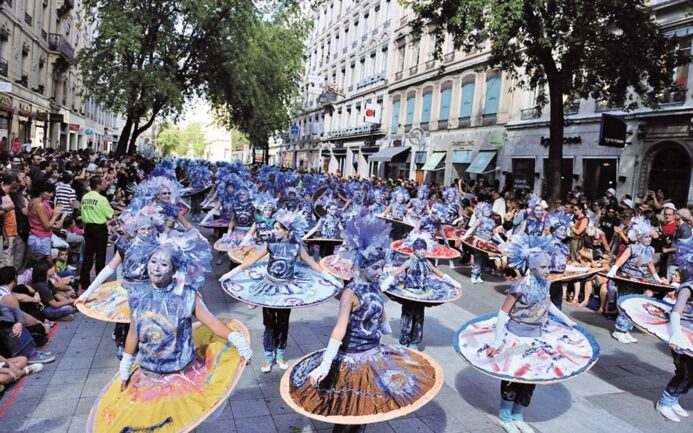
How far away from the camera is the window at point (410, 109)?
36469 mm

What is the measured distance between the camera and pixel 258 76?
28.4 m

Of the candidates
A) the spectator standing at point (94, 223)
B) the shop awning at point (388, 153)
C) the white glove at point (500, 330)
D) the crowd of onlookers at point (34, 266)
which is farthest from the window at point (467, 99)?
the white glove at point (500, 330)

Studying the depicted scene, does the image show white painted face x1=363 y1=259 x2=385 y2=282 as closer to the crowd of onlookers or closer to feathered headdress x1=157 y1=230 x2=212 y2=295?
feathered headdress x1=157 y1=230 x2=212 y2=295

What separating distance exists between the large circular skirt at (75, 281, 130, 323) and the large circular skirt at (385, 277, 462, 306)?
3300 millimetres

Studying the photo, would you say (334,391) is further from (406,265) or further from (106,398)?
(406,265)

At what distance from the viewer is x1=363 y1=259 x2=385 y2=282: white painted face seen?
431cm

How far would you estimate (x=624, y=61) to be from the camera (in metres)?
14.8

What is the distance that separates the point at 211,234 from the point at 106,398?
1329 centimetres

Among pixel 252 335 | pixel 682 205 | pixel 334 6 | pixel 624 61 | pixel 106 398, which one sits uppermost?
pixel 334 6

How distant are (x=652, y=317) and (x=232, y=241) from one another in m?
7.27

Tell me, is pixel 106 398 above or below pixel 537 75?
below

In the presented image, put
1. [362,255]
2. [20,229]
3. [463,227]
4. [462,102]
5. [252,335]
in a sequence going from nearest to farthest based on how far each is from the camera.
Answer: [362,255] < [252,335] < [20,229] < [463,227] < [462,102]

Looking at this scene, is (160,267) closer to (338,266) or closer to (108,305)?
(108,305)

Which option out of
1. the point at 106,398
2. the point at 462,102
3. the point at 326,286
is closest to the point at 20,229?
the point at 326,286
